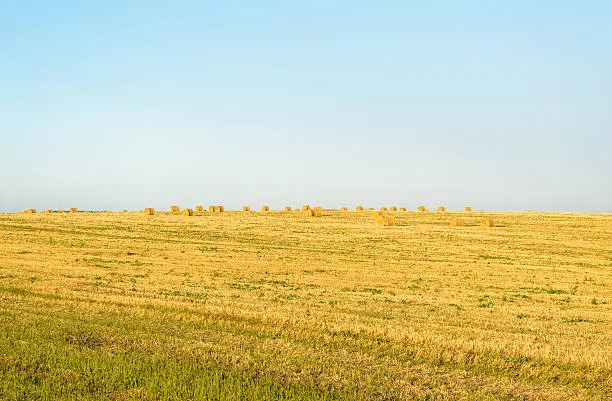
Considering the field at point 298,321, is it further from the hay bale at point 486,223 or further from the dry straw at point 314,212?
the dry straw at point 314,212

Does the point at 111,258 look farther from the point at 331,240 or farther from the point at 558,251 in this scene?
the point at 558,251

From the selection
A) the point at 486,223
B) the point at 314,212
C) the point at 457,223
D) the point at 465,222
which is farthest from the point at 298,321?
the point at 314,212

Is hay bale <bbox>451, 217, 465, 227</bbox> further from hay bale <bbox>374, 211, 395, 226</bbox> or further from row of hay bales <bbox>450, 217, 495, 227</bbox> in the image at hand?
hay bale <bbox>374, 211, 395, 226</bbox>

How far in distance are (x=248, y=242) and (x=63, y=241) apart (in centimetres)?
1079

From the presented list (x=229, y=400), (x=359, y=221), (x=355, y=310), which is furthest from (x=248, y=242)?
(x=229, y=400)

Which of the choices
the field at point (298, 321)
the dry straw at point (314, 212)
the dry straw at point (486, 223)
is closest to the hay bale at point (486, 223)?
the dry straw at point (486, 223)

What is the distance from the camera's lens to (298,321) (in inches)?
496

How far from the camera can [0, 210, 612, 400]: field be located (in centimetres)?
817

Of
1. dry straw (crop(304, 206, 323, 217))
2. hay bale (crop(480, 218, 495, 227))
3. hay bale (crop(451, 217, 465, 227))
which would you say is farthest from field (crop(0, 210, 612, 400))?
dry straw (crop(304, 206, 323, 217))

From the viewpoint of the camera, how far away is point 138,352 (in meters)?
9.27

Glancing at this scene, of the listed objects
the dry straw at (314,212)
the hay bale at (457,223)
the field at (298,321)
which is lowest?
the field at (298,321)

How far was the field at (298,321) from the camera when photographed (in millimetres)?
8172

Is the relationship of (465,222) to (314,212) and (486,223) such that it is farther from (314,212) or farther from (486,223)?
(314,212)

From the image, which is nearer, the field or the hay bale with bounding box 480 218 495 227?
the field
